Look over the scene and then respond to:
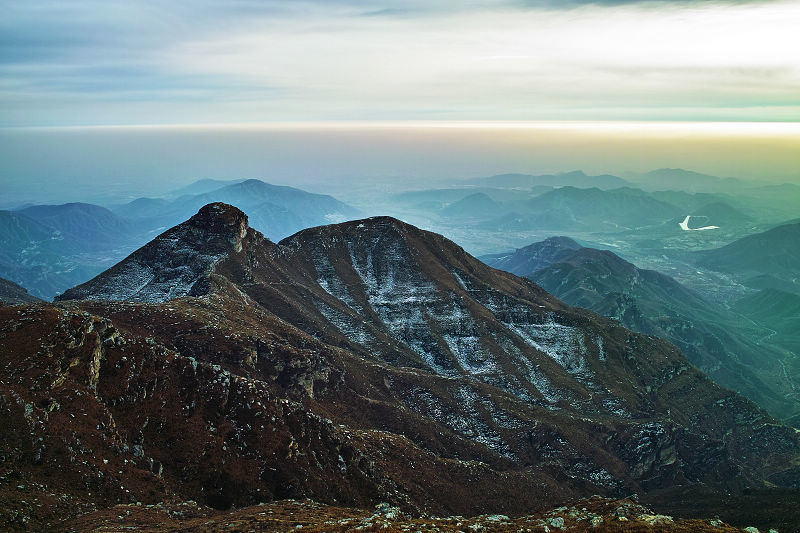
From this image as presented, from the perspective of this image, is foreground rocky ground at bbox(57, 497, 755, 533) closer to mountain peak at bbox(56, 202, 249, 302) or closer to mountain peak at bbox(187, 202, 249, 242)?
mountain peak at bbox(56, 202, 249, 302)

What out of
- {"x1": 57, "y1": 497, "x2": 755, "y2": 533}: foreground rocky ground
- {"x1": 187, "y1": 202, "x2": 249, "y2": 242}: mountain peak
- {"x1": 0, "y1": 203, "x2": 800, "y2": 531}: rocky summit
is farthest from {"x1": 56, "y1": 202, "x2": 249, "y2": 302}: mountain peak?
{"x1": 57, "y1": 497, "x2": 755, "y2": 533}: foreground rocky ground

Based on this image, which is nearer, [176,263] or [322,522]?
[322,522]

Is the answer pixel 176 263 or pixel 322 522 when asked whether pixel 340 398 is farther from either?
pixel 176 263

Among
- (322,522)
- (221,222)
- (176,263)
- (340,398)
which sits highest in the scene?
(221,222)

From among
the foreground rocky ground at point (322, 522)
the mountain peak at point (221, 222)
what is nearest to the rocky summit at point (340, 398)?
the mountain peak at point (221, 222)

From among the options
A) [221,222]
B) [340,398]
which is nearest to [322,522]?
[340,398]

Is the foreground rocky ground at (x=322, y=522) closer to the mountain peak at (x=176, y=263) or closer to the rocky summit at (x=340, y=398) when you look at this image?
the rocky summit at (x=340, y=398)

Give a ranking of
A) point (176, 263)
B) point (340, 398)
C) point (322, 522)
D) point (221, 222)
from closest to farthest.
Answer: point (322, 522)
point (340, 398)
point (176, 263)
point (221, 222)
